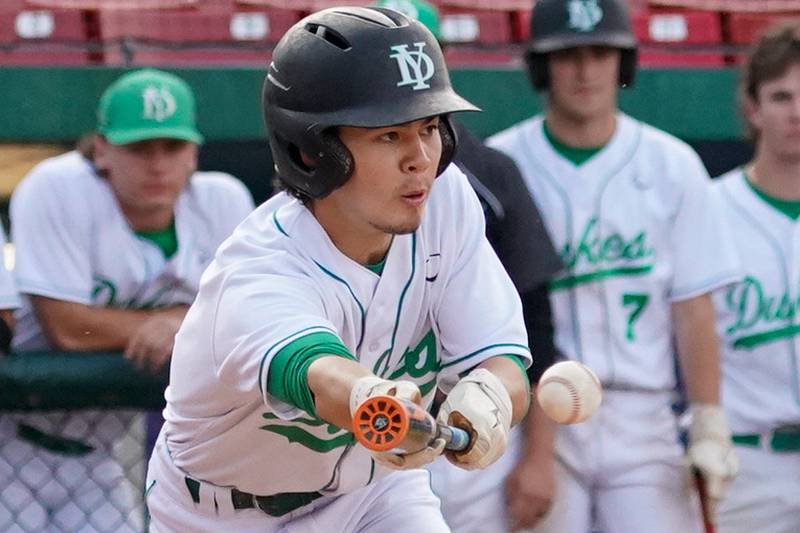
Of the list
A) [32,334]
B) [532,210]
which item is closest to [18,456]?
[32,334]

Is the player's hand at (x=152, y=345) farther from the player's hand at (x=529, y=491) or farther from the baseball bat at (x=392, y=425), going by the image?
the baseball bat at (x=392, y=425)

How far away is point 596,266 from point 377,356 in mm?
1377

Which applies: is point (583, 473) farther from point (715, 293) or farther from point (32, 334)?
point (32, 334)

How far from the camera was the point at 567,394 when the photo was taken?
221 cm

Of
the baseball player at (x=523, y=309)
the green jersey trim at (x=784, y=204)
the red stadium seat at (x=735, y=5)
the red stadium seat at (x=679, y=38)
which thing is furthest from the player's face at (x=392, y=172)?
the red stadium seat at (x=735, y=5)

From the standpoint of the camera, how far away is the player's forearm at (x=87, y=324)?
11.8 ft

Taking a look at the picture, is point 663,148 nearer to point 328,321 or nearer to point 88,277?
point 88,277

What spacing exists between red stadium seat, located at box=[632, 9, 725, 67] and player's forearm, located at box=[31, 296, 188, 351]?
288 centimetres

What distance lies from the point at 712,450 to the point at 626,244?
0.53 metres

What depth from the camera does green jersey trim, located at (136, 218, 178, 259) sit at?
3.88m

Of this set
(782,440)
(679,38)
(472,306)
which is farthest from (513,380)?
(679,38)

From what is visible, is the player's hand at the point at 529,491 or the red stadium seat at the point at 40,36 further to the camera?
the red stadium seat at the point at 40,36

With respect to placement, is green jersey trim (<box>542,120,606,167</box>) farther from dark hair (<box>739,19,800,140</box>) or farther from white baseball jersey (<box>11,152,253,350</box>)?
white baseball jersey (<box>11,152,253,350</box>)

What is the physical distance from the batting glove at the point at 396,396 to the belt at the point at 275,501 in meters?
0.65
